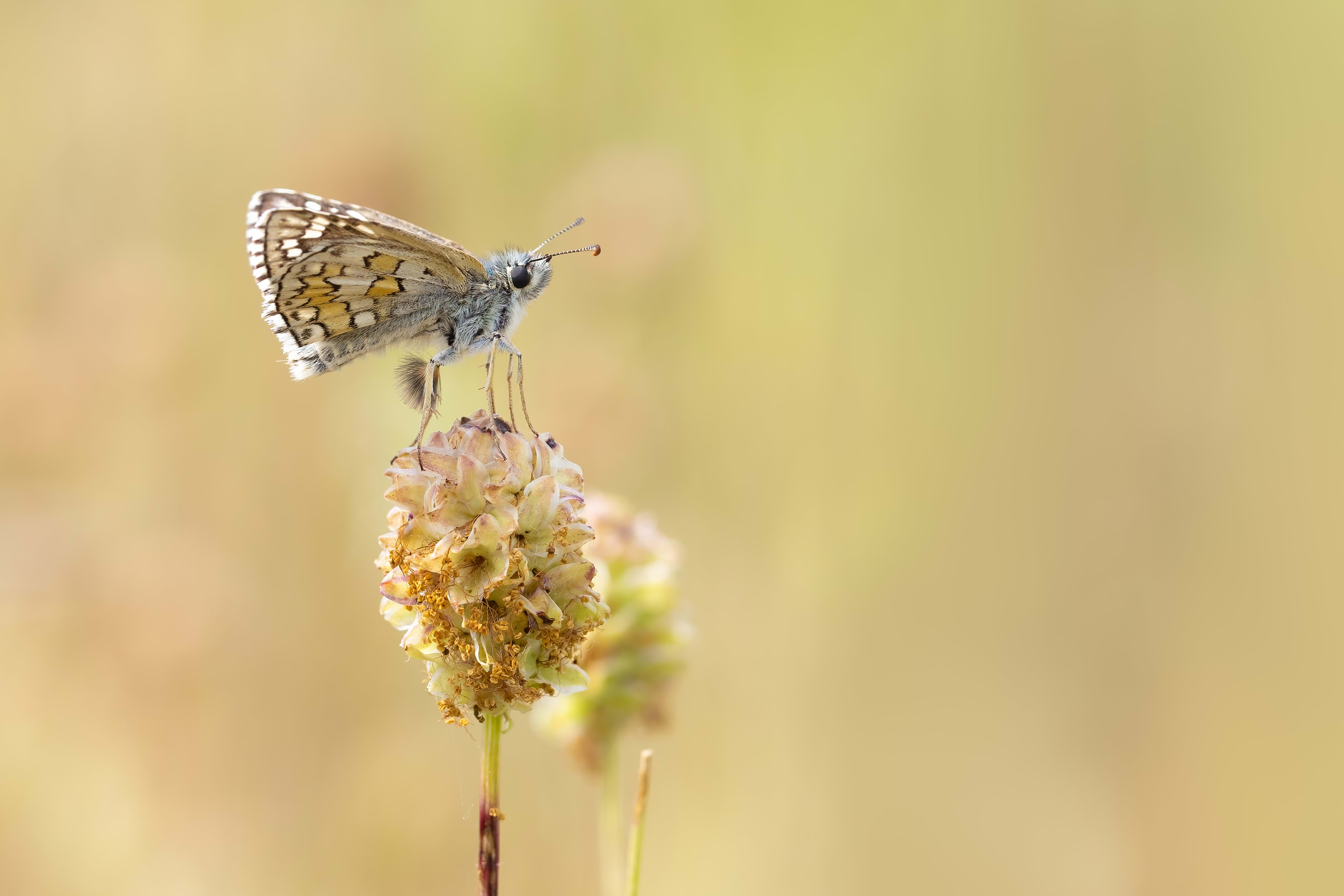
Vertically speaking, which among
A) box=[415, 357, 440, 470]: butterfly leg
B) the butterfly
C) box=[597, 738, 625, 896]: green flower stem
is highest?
the butterfly

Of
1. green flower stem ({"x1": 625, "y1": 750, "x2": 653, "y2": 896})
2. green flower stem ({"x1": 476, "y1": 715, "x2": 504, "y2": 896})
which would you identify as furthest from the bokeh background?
green flower stem ({"x1": 476, "y1": 715, "x2": 504, "y2": 896})

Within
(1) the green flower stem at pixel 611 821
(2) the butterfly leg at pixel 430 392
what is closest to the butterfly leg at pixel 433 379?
(2) the butterfly leg at pixel 430 392

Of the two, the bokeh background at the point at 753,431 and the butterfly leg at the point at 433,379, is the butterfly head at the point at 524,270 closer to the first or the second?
the butterfly leg at the point at 433,379

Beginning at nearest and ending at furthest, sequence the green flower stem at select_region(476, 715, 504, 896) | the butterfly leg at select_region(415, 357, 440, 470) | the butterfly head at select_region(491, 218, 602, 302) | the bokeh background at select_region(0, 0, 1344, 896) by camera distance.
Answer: the green flower stem at select_region(476, 715, 504, 896), the butterfly leg at select_region(415, 357, 440, 470), the butterfly head at select_region(491, 218, 602, 302), the bokeh background at select_region(0, 0, 1344, 896)

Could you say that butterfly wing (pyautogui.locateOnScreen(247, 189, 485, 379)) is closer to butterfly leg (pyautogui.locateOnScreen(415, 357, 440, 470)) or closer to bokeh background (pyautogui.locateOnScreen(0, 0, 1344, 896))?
butterfly leg (pyautogui.locateOnScreen(415, 357, 440, 470))

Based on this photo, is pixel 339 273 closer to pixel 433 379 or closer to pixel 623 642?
pixel 433 379

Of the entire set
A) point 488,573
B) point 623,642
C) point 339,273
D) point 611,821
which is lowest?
point 611,821

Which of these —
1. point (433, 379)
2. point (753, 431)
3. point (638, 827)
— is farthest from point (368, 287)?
point (753, 431)
